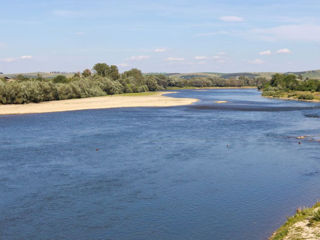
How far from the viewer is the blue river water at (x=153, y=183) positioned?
21547 mm

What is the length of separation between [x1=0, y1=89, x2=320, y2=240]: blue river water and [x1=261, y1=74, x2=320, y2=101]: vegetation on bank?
279 feet

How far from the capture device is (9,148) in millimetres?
44594

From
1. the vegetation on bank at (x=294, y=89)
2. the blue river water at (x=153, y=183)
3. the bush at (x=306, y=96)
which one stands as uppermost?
the vegetation on bank at (x=294, y=89)

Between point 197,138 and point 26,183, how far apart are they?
89.4 ft

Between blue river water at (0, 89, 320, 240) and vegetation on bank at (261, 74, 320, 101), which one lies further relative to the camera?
vegetation on bank at (261, 74, 320, 101)

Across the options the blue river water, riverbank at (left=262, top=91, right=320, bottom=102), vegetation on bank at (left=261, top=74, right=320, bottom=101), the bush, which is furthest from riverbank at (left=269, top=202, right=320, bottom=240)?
vegetation on bank at (left=261, top=74, right=320, bottom=101)

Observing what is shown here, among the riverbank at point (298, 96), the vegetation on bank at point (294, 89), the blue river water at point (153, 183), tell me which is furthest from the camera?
the vegetation on bank at point (294, 89)

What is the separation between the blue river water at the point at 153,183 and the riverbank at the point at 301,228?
1.04m

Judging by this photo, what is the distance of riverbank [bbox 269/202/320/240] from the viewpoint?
18.0 meters

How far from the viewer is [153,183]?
1184 inches

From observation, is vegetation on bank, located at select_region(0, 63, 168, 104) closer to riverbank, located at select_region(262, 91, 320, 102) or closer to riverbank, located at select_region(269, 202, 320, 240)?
riverbank, located at select_region(262, 91, 320, 102)

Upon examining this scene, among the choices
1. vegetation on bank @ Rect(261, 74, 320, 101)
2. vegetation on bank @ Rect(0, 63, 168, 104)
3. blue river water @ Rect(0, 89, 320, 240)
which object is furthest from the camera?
vegetation on bank @ Rect(261, 74, 320, 101)

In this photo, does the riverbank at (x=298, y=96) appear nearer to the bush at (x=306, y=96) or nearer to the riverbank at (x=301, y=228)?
the bush at (x=306, y=96)

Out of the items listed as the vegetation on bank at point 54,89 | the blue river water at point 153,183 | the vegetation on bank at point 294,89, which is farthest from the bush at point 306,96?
the vegetation on bank at point 54,89
